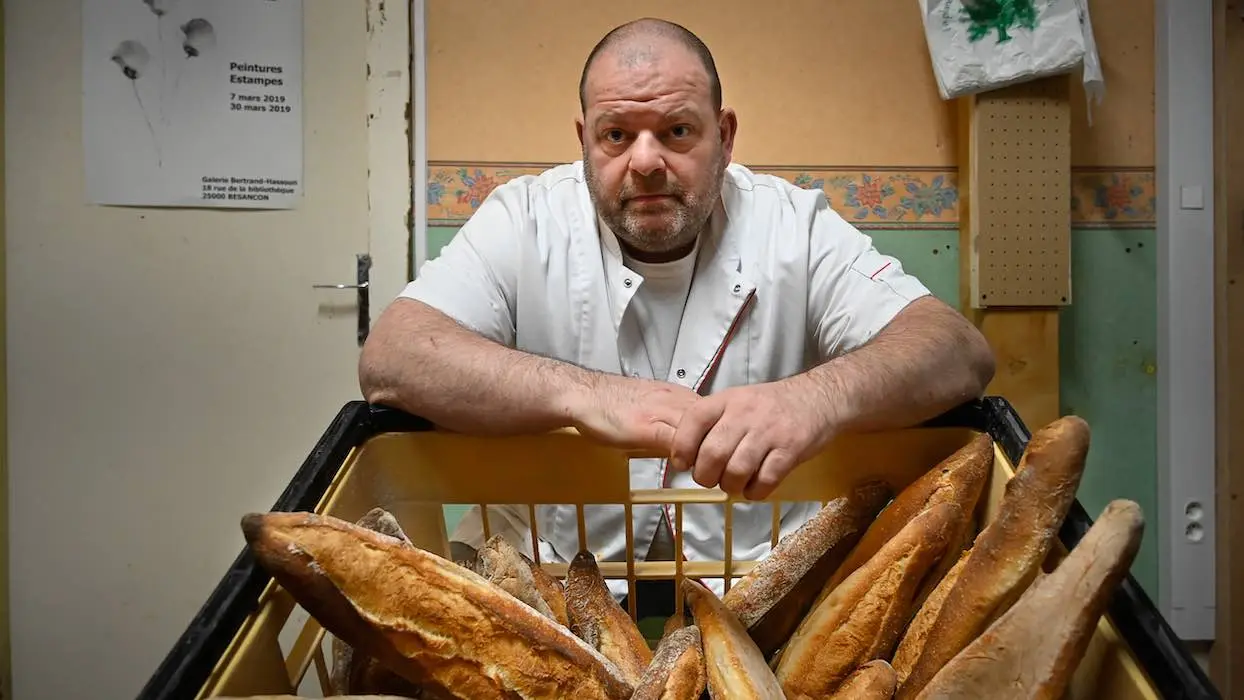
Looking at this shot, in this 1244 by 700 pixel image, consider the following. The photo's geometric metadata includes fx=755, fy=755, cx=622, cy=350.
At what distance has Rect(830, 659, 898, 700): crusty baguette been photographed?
56cm

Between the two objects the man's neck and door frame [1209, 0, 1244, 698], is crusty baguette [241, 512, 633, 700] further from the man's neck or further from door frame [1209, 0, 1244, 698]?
door frame [1209, 0, 1244, 698]

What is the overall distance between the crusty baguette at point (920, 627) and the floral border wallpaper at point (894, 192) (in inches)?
52.1

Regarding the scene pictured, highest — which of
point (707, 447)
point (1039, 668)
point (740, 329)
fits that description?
point (740, 329)

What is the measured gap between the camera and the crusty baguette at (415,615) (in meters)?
0.53

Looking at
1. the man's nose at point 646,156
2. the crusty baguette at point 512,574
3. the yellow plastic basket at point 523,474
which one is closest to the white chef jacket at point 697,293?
the man's nose at point 646,156

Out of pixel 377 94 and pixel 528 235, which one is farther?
pixel 377 94

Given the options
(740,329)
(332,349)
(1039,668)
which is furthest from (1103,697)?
(332,349)

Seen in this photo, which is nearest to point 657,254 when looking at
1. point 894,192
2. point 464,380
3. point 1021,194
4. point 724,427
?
point 464,380

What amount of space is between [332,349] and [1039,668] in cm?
176

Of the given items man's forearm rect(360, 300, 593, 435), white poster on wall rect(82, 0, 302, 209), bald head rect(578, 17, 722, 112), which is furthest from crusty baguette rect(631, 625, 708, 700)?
white poster on wall rect(82, 0, 302, 209)

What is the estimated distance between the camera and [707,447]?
673 mm

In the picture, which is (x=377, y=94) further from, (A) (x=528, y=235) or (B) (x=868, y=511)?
(B) (x=868, y=511)

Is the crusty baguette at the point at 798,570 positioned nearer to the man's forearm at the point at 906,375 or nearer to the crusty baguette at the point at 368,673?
the man's forearm at the point at 906,375

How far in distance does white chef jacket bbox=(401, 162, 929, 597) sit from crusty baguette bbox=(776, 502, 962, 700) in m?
0.58
